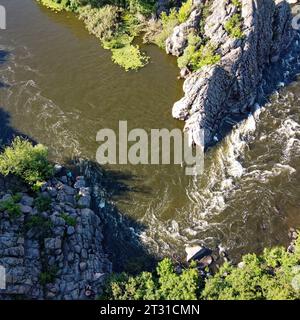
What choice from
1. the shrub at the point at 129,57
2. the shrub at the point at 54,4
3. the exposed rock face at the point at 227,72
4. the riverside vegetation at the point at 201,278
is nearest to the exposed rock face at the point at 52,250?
the riverside vegetation at the point at 201,278

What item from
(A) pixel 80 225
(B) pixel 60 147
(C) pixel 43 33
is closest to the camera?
(A) pixel 80 225

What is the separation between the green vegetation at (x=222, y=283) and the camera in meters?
23.9

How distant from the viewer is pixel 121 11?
45000 mm

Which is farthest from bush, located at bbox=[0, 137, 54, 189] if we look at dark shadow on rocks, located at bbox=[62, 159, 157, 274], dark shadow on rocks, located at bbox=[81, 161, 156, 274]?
dark shadow on rocks, located at bbox=[81, 161, 156, 274]

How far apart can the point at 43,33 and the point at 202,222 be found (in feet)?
89.3

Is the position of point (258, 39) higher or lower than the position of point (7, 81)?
higher

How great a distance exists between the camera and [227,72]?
35.3 m

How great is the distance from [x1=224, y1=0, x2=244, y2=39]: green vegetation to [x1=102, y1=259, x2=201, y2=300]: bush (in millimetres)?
20760

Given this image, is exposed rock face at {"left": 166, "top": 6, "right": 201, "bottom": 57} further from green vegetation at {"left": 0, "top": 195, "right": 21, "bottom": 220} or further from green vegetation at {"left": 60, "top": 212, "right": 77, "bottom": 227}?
green vegetation at {"left": 0, "top": 195, "right": 21, "bottom": 220}

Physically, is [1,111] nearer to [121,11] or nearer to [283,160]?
[121,11]

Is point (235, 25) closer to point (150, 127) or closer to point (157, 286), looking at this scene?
point (150, 127)

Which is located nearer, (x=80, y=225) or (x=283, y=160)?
(x=80, y=225)

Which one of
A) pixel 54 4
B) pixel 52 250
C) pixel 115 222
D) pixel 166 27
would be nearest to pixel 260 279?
pixel 115 222
